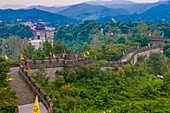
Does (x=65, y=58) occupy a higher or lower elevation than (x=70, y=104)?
higher

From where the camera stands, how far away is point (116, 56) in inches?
1219

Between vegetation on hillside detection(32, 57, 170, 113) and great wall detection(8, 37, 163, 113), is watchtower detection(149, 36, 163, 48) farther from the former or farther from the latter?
vegetation on hillside detection(32, 57, 170, 113)

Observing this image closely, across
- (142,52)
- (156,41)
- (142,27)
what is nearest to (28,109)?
(142,52)

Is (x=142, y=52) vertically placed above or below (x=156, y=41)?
below

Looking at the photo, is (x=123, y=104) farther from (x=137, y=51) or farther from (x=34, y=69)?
(x=137, y=51)

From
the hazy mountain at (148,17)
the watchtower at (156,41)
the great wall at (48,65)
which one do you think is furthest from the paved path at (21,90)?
the hazy mountain at (148,17)

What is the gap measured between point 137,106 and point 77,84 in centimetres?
640

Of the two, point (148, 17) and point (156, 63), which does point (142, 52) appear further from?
point (148, 17)

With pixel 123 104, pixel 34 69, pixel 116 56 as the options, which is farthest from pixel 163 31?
pixel 34 69

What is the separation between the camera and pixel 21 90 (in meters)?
13.8

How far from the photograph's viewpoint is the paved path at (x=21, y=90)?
496 inches

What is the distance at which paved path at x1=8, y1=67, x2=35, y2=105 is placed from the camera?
12599 mm

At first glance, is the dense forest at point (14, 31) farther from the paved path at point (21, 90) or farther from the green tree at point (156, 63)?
the paved path at point (21, 90)

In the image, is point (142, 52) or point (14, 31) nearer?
point (142, 52)
